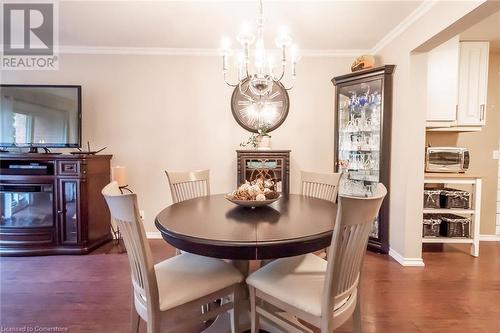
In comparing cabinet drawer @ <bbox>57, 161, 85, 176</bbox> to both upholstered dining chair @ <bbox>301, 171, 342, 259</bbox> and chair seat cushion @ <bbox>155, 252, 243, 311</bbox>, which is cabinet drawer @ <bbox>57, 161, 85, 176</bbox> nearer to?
chair seat cushion @ <bbox>155, 252, 243, 311</bbox>

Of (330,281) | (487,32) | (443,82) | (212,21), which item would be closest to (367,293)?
(330,281)

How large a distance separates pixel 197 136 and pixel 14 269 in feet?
7.53

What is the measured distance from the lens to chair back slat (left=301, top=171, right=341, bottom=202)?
2314 mm

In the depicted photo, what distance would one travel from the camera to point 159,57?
341 centimetres

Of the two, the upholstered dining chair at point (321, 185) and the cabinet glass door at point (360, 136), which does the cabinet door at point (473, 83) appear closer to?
the cabinet glass door at point (360, 136)

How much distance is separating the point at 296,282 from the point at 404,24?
2.71 m

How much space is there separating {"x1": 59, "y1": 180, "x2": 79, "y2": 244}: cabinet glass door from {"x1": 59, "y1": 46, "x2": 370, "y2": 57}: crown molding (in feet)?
5.51

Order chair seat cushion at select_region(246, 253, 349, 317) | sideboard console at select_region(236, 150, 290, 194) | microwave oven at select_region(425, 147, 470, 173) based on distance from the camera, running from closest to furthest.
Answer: chair seat cushion at select_region(246, 253, 349, 317)
microwave oven at select_region(425, 147, 470, 173)
sideboard console at select_region(236, 150, 290, 194)

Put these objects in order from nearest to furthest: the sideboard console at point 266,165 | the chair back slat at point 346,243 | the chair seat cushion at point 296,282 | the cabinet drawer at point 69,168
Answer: the chair back slat at point 346,243 < the chair seat cushion at point 296,282 < the cabinet drawer at point 69,168 < the sideboard console at point 266,165

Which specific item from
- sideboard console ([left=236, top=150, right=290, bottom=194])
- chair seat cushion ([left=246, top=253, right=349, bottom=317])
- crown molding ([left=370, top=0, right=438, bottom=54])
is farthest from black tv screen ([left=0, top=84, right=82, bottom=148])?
crown molding ([left=370, top=0, right=438, bottom=54])

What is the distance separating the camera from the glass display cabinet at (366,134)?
291 centimetres

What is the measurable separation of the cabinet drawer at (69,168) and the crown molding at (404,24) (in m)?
3.64

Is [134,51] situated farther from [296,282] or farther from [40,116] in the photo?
[296,282]

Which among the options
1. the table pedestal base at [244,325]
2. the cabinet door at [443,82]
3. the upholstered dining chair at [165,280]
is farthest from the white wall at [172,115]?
the upholstered dining chair at [165,280]
